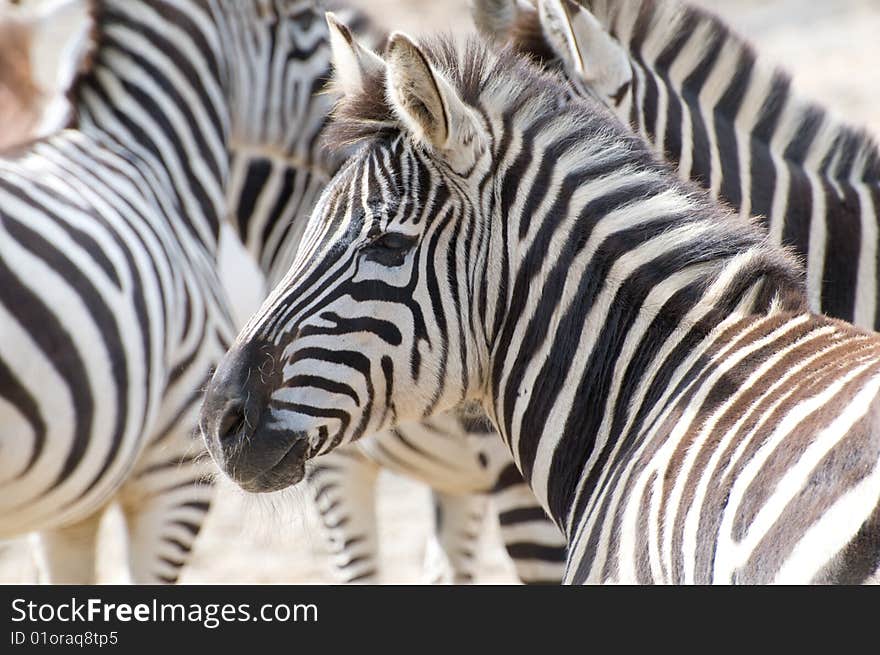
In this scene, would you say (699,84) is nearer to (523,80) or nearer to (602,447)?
(523,80)

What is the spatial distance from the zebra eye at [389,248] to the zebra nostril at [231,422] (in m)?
Answer: 0.50

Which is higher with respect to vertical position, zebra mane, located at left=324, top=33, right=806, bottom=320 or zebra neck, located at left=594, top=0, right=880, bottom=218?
zebra neck, located at left=594, top=0, right=880, bottom=218

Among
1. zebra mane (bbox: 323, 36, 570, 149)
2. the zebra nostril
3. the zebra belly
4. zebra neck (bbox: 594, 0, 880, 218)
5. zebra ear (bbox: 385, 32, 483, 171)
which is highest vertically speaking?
zebra neck (bbox: 594, 0, 880, 218)

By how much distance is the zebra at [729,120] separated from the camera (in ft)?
13.6

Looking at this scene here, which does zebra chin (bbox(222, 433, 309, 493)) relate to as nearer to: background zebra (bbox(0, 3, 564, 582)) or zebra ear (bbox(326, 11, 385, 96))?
zebra ear (bbox(326, 11, 385, 96))

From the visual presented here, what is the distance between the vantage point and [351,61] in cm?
309

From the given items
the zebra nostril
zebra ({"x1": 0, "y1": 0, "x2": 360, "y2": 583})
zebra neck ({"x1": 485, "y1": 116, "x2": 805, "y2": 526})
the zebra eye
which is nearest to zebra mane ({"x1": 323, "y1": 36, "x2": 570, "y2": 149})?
zebra neck ({"x1": 485, "y1": 116, "x2": 805, "y2": 526})

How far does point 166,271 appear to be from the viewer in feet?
15.3

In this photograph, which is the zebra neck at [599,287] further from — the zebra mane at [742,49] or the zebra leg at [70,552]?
the zebra leg at [70,552]

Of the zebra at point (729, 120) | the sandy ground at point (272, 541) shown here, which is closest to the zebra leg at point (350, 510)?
the sandy ground at point (272, 541)

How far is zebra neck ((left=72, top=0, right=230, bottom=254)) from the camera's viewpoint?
5.02 metres

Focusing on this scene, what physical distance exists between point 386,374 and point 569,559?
65 centimetres

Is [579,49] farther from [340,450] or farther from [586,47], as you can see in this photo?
[340,450]

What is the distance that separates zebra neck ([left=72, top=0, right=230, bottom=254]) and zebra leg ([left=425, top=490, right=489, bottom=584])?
1.86m
